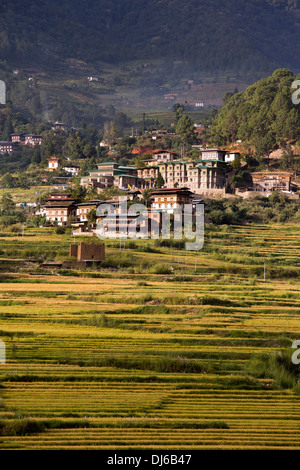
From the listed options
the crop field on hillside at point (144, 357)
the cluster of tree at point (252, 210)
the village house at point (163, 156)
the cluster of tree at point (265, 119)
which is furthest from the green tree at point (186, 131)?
the crop field on hillside at point (144, 357)

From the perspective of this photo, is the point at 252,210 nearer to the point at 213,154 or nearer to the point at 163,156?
the point at 213,154

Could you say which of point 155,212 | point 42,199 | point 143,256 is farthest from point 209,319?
point 42,199

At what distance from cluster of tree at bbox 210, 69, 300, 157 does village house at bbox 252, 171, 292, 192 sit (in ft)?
22.8

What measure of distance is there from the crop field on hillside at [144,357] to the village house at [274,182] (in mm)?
32268

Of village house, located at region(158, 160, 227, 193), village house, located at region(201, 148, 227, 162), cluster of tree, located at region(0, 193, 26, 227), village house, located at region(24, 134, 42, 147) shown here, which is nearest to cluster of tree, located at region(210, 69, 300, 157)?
village house, located at region(201, 148, 227, 162)

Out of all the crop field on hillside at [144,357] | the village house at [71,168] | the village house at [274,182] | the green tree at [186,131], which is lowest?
the crop field on hillside at [144,357]

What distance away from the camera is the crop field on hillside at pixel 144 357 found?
14.9 meters

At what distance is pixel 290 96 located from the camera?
88.2 metres

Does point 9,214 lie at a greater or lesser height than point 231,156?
lesser

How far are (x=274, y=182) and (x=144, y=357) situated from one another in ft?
191

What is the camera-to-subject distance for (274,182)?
76312 mm

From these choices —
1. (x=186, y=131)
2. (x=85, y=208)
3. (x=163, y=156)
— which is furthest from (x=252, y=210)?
(x=186, y=131)

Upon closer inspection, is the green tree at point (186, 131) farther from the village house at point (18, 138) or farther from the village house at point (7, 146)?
the village house at point (18, 138)

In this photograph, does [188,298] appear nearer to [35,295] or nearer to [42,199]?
[35,295]
